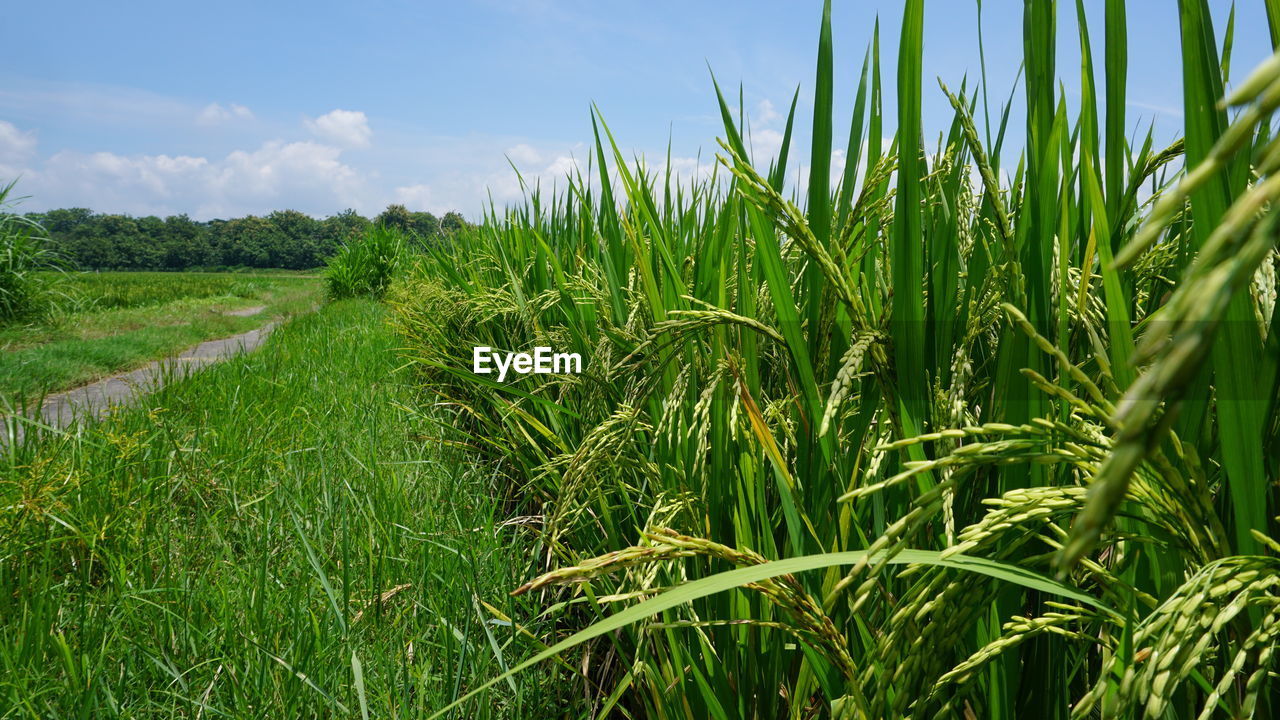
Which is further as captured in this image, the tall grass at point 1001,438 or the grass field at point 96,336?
the grass field at point 96,336

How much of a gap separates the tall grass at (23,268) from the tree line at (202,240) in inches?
2061

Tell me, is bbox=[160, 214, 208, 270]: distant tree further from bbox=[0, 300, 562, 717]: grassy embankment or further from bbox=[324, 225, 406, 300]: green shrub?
bbox=[0, 300, 562, 717]: grassy embankment

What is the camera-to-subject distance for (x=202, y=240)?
221 feet

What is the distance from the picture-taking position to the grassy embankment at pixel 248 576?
53.9 inches

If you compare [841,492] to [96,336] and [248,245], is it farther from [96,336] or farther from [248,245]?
[248,245]

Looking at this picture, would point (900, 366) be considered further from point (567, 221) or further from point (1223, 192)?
point (567, 221)

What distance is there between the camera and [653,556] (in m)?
0.60

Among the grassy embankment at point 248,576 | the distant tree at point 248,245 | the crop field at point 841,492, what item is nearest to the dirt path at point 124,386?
the grassy embankment at point 248,576

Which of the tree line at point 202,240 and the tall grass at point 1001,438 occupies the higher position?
the tree line at point 202,240

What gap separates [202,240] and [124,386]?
72337 millimetres

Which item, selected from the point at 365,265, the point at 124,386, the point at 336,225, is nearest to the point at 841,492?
the point at 124,386

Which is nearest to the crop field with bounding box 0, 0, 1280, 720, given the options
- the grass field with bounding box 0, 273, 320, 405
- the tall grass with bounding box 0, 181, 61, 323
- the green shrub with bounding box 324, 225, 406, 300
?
the grass field with bounding box 0, 273, 320, 405

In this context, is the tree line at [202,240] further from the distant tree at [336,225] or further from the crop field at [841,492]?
the crop field at [841,492]

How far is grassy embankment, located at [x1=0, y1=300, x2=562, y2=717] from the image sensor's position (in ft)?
4.49
